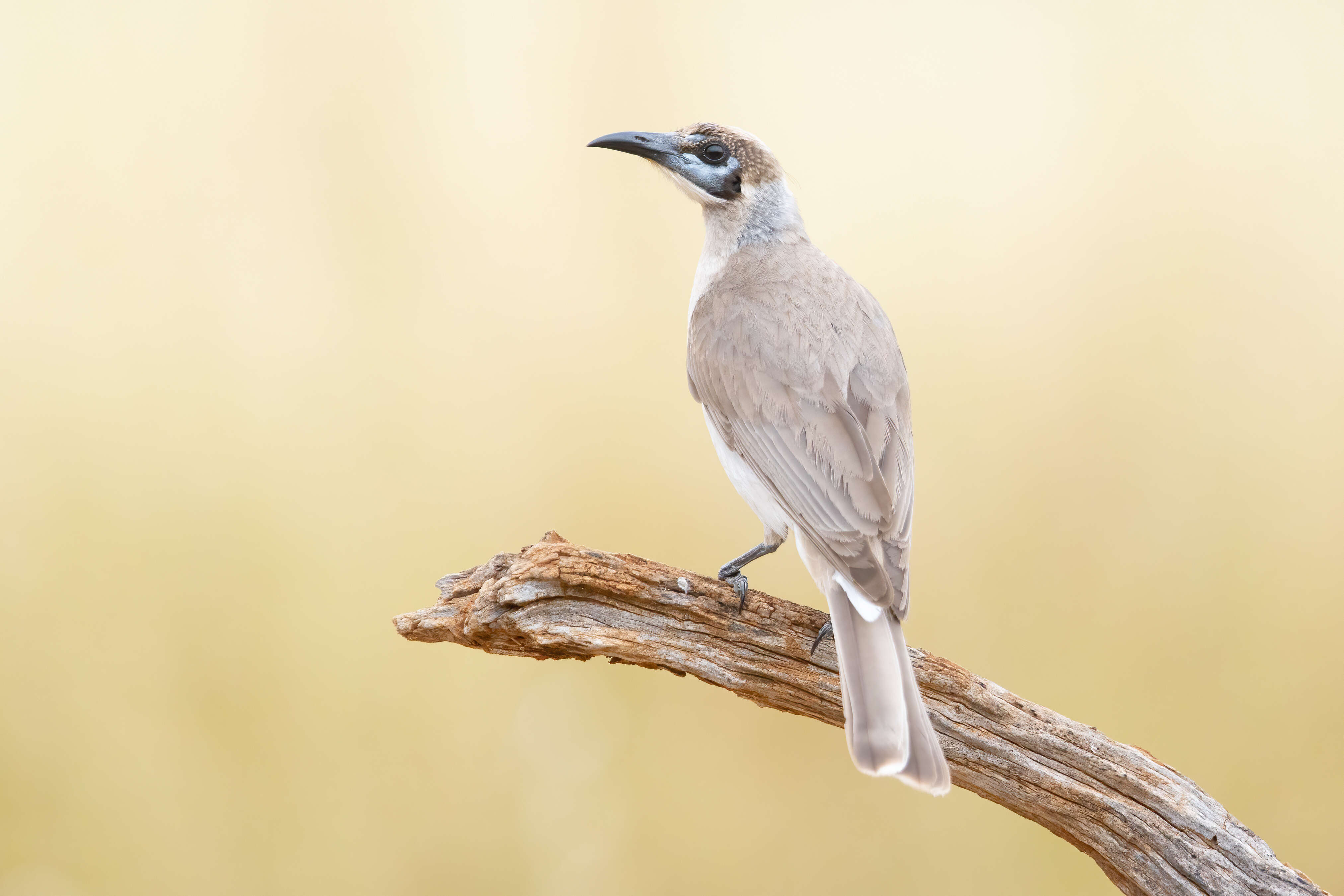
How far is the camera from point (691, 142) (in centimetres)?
455

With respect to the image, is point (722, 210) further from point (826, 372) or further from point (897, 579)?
point (897, 579)

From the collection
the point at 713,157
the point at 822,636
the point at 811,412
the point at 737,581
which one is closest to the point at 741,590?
the point at 737,581

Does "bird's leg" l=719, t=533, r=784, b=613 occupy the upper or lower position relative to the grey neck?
lower

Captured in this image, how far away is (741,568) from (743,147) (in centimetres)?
203

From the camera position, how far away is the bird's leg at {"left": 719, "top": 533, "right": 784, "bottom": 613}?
151 inches

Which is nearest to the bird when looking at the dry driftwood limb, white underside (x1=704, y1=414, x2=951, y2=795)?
white underside (x1=704, y1=414, x2=951, y2=795)

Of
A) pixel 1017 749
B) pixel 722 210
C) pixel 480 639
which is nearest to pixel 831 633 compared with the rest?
pixel 1017 749

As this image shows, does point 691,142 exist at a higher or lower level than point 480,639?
higher

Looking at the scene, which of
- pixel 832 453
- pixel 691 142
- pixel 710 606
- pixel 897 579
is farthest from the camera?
pixel 691 142

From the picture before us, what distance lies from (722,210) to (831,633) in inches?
82.5

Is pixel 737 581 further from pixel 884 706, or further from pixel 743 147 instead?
pixel 743 147

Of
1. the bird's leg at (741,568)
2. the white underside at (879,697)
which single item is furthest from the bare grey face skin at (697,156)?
the white underside at (879,697)

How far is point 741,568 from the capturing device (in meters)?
3.97

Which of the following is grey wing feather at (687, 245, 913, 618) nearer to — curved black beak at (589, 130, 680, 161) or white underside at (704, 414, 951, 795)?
white underside at (704, 414, 951, 795)
